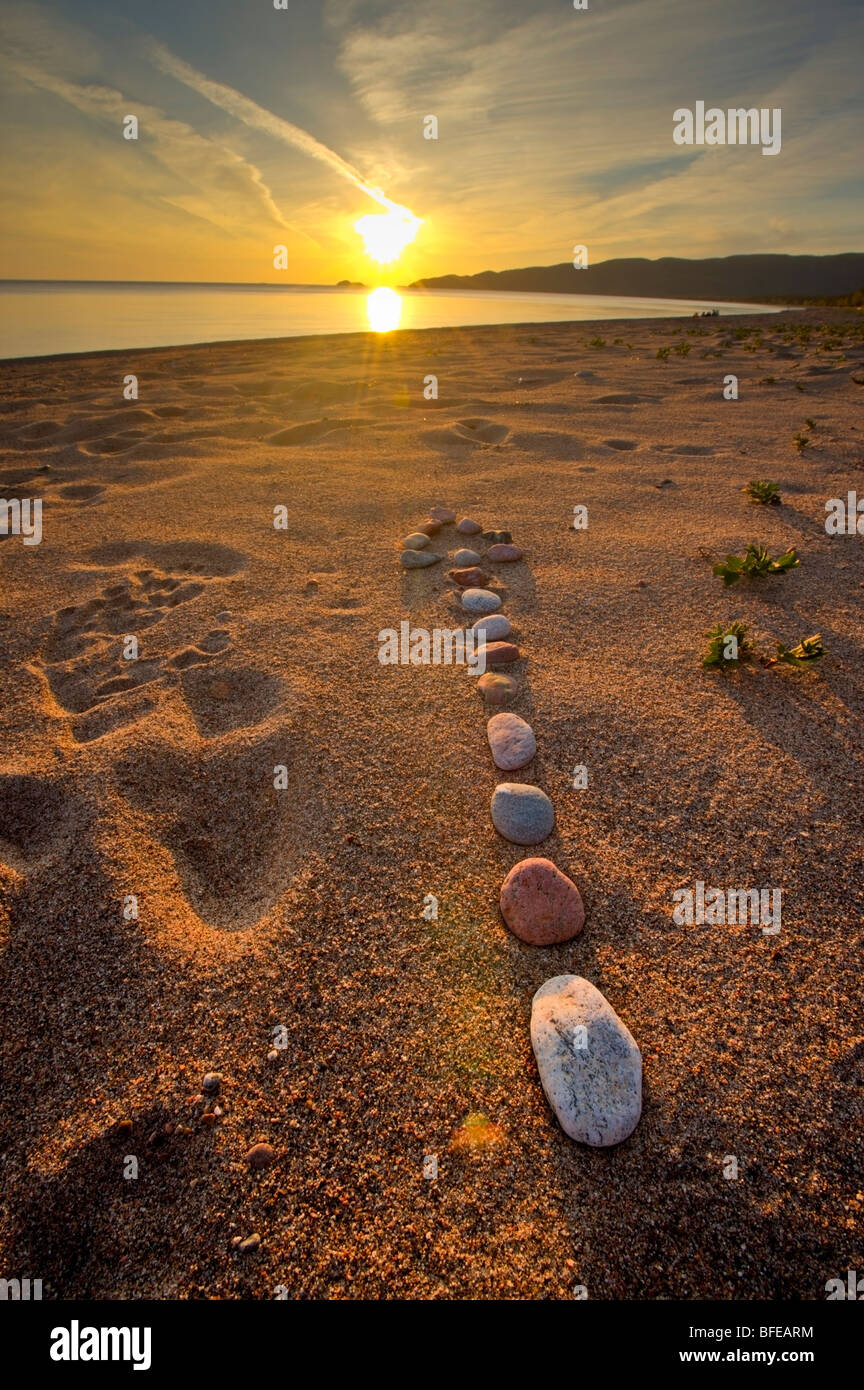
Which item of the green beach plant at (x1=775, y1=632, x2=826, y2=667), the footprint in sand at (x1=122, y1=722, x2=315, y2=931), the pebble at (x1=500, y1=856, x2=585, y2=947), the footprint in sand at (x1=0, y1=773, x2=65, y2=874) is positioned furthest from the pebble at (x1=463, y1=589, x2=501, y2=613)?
the footprint in sand at (x1=0, y1=773, x2=65, y2=874)

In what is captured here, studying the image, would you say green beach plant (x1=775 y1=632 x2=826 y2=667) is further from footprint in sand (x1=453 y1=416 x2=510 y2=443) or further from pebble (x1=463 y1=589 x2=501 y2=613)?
footprint in sand (x1=453 y1=416 x2=510 y2=443)

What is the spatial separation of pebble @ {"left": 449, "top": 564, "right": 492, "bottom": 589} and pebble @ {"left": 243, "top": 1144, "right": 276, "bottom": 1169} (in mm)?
2366

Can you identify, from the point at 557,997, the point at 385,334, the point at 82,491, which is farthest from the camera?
the point at 385,334

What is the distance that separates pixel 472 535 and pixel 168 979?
2.76 m

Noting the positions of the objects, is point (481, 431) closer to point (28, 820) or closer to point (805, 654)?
point (805, 654)

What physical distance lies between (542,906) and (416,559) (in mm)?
2107

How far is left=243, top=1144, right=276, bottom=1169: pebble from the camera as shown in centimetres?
118

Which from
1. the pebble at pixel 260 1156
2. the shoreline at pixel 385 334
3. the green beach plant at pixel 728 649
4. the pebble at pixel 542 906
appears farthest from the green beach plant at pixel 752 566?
the shoreline at pixel 385 334

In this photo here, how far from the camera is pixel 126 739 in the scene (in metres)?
2.12

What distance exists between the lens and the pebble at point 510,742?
205 cm

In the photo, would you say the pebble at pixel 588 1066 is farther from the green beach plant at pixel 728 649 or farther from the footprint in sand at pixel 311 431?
the footprint in sand at pixel 311 431

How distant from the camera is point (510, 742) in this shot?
2.08m

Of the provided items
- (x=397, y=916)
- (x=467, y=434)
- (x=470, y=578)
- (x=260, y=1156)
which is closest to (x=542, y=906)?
(x=397, y=916)

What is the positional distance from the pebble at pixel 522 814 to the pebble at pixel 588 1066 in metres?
0.50
